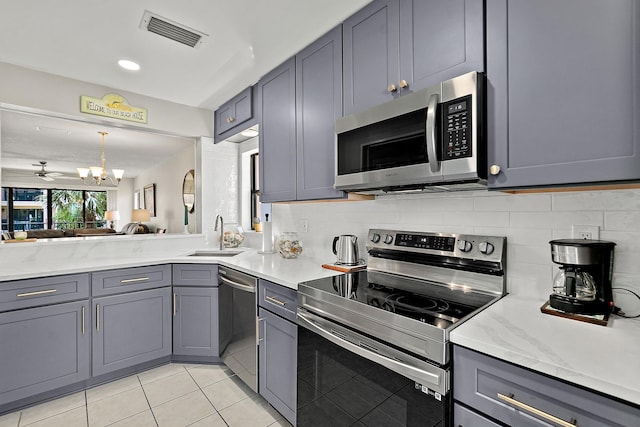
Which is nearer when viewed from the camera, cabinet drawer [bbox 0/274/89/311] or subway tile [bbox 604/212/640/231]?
Result: subway tile [bbox 604/212/640/231]

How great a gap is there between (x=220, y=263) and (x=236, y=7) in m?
1.75

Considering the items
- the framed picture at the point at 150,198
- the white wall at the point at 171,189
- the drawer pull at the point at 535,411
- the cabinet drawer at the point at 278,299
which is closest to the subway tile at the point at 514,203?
the drawer pull at the point at 535,411

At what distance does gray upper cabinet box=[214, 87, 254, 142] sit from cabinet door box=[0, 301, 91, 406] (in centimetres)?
192

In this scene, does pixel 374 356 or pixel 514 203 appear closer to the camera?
pixel 374 356

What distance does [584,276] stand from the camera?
3.62 feet

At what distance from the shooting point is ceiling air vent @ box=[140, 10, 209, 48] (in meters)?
1.88

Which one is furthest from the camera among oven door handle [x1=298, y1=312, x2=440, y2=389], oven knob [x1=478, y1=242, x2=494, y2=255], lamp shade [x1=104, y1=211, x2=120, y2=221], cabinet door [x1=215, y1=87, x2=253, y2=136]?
lamp shade [x1=104, y1=211, x2=120, y2=221]

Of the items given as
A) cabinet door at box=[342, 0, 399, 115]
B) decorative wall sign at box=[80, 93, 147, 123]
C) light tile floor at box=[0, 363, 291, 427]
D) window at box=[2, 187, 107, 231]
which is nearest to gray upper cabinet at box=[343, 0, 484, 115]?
cabinet door at box=[342, 0, 399, 115]

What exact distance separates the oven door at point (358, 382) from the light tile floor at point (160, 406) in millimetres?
513

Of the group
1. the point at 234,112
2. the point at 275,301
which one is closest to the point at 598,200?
the point at 275,301

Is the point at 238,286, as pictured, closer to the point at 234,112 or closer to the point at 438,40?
the point at 234,112

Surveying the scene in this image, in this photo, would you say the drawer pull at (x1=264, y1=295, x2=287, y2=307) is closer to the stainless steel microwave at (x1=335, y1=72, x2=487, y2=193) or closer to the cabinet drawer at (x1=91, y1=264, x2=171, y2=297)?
the stainless steel microwave at (x1=335, y1=72, x2=487, y2=193)

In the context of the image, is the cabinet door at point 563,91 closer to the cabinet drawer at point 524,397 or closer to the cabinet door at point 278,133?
the cabinet drawer at point 524,397

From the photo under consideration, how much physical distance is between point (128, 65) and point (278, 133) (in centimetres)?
132
